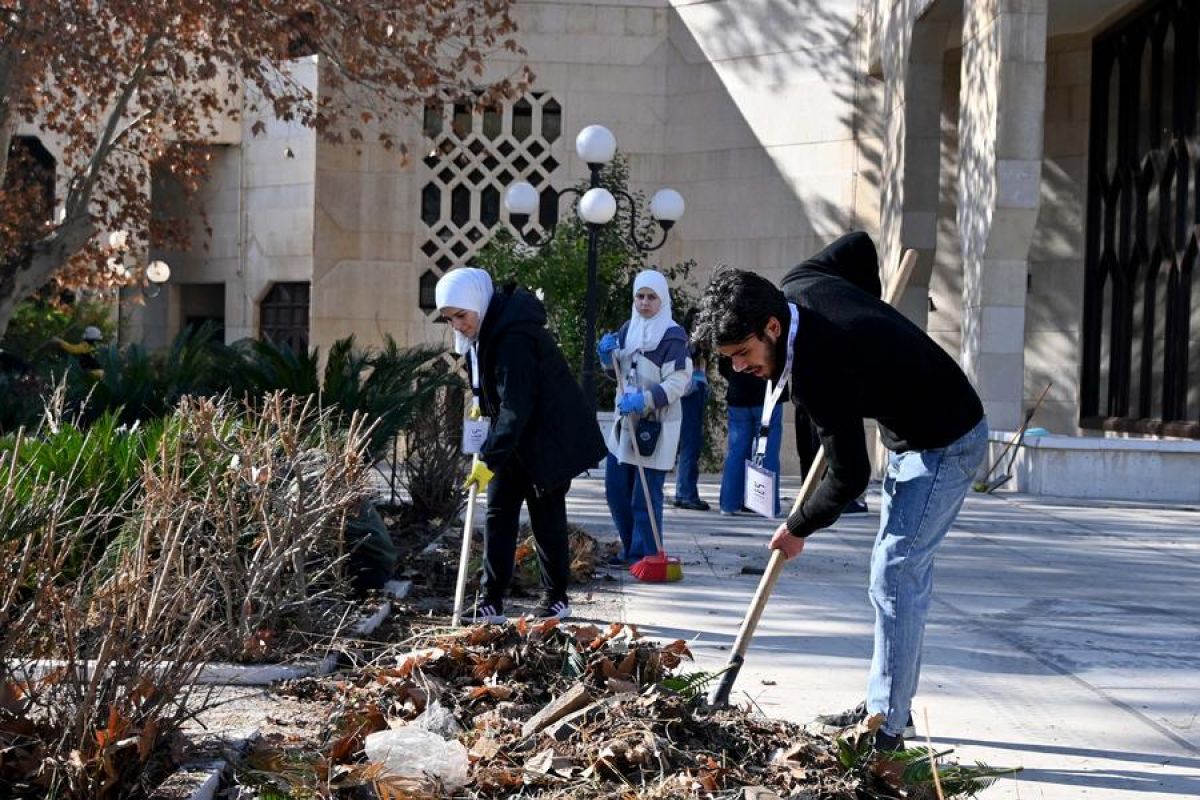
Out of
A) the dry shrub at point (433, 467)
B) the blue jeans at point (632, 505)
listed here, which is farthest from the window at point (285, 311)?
the blue jeans at point (632, 505)

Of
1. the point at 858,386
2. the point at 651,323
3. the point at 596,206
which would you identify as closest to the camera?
the point at 858,386

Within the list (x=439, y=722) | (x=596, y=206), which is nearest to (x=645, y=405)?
(x=439, y=722)

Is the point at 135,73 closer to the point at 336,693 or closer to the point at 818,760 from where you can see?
the point at 336,693

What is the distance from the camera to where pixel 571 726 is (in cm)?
456

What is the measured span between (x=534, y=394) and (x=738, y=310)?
2569 millimetres

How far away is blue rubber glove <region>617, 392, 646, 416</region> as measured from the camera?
30.2 feet

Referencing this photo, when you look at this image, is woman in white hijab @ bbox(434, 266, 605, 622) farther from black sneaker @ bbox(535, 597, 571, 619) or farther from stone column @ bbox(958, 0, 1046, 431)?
stone column @ bbox(958, 0, 1046, 431)

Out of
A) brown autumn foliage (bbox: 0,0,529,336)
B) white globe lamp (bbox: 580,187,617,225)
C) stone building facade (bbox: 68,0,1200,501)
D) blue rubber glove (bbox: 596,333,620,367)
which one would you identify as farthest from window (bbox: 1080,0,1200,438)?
blue rubber glove (bbox: 596,333,620,367)

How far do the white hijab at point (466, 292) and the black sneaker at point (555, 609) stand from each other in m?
1.38

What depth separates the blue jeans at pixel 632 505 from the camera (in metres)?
9.26

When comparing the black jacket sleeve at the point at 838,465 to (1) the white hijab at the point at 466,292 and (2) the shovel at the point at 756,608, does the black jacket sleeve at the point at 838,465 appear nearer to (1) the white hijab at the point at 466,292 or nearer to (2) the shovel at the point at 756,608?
(2) the shovel at the point at 756,608

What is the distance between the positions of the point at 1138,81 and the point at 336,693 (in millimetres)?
17780

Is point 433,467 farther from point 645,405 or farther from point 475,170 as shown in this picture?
point 475,170

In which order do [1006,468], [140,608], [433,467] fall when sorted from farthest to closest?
[1006,468], [433,467], [140,608]
